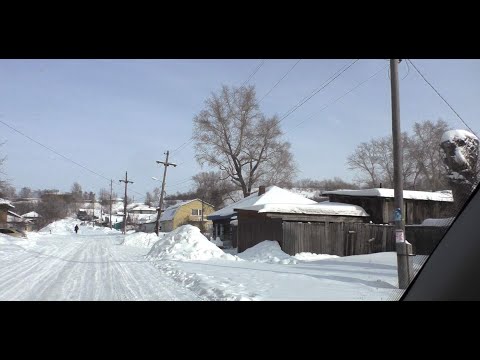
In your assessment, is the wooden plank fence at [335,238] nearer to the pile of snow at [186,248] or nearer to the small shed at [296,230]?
the small shed at [296,230]

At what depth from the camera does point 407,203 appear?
8.76m

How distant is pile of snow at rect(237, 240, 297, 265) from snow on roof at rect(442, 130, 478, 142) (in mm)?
12349

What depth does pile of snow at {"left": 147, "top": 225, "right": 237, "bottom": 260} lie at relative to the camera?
61.4 ft

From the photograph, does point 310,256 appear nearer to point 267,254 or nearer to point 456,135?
point 267,254

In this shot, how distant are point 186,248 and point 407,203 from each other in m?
12.6

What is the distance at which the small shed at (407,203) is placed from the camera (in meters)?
4.57

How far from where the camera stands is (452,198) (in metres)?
4.07
